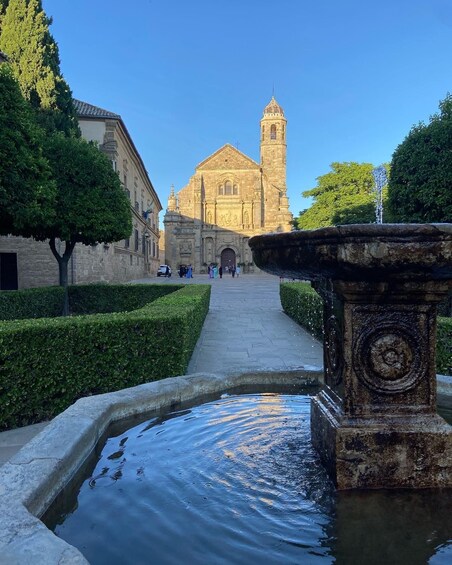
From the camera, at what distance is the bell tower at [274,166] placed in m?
50.5

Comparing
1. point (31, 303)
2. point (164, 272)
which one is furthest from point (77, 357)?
point (164, 272)

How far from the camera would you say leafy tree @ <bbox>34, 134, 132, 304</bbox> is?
1288cm

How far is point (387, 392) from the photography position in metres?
2.19

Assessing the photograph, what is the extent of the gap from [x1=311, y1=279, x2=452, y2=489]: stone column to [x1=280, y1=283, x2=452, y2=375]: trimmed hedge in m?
2.82

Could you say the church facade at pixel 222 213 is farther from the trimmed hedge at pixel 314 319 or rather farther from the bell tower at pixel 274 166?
the trimmed hedge at pixel 314 319

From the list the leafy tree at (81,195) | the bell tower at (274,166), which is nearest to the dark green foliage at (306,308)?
the leafy tree at (81,195)

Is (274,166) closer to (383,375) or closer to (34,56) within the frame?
(34,56)

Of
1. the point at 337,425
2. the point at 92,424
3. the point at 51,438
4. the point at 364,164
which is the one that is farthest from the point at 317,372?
the point at 364,164

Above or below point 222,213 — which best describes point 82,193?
below

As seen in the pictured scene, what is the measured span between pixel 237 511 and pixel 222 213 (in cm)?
4957

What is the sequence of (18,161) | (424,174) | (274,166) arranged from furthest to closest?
(274,166), (424,174), (18,161)

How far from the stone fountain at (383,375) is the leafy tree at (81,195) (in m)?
11.6

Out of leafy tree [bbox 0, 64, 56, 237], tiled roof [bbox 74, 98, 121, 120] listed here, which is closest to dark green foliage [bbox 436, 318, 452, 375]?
leafy tree [bbox 0, 64, 56, 237]

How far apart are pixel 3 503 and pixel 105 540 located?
40cm
